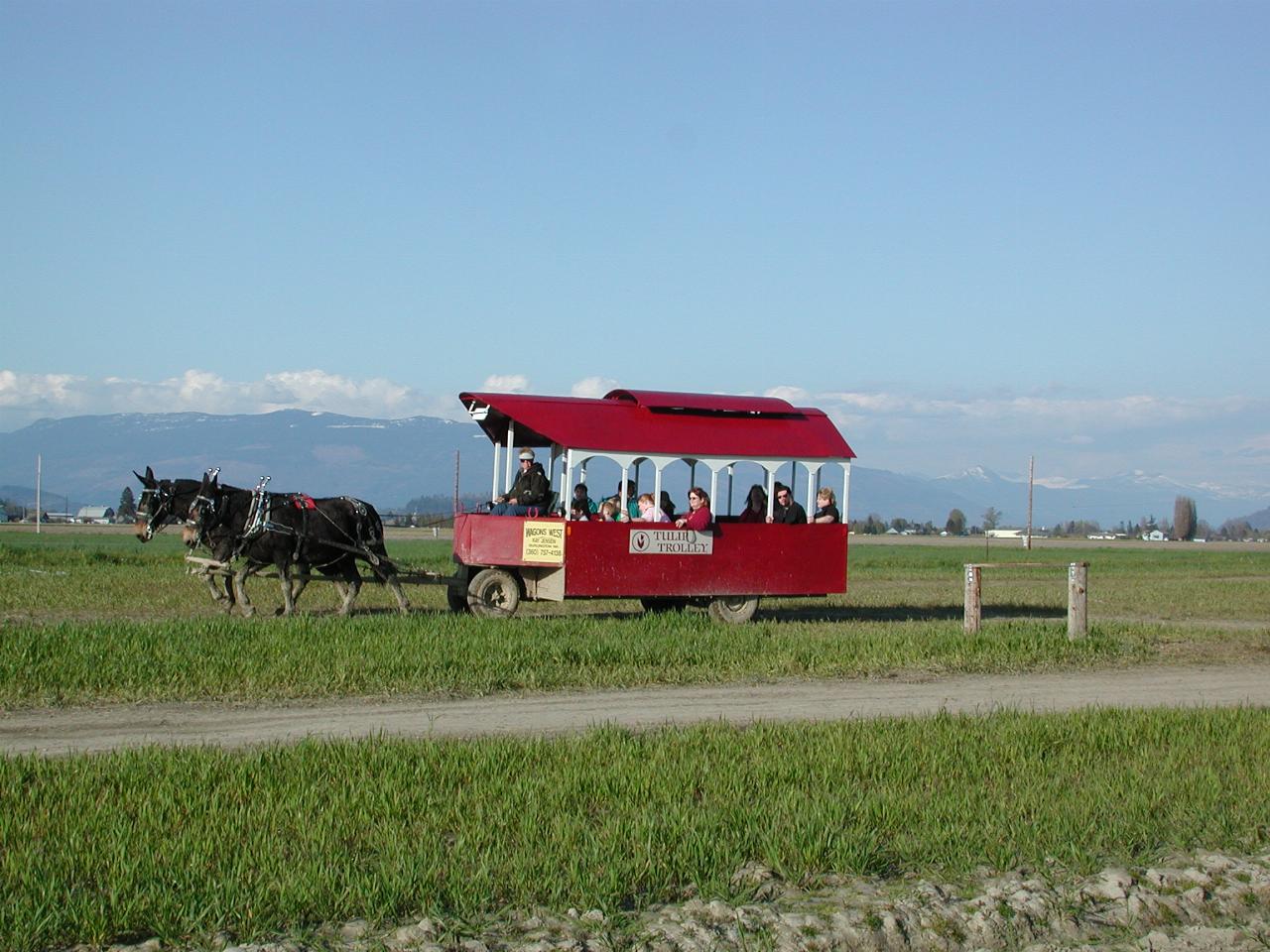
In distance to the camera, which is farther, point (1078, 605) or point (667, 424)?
point (667, 424)

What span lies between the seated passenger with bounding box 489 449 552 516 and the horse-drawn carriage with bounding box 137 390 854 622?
0.60ft

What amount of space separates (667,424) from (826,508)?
2.63 m

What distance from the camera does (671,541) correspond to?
740 inches

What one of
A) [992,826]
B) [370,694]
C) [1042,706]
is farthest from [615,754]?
[1042,706]

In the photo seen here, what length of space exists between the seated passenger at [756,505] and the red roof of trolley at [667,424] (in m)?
0.56

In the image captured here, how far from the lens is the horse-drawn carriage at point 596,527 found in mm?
18359

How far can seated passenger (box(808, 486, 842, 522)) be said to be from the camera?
20.0 meters

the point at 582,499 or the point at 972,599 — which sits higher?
the point at 582,499

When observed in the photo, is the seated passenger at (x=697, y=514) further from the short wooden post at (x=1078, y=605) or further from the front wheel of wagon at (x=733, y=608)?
the short wooden post at (x=1078, y=605)

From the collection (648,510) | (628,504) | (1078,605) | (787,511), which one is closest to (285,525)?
(628,504)

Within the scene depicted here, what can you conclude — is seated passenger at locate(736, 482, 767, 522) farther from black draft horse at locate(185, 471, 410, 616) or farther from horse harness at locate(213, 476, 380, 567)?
horse harness at locate(213, 476, 380, 567)

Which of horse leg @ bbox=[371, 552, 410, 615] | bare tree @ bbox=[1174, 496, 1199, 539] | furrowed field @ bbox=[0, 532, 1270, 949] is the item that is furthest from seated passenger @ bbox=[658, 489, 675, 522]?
bare tree @ bbox=[1174, 496, 1199, 539]

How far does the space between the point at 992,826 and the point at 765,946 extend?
6.95 feet

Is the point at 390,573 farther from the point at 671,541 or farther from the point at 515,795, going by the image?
the point at 515,795
